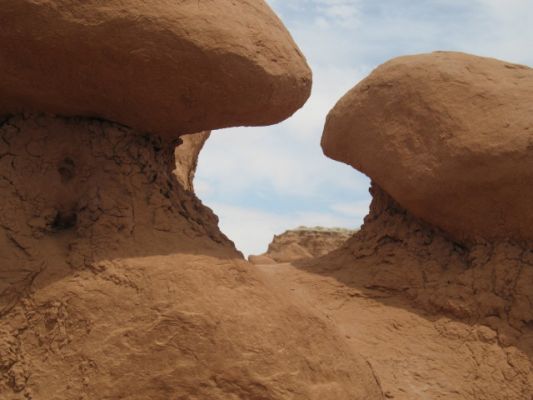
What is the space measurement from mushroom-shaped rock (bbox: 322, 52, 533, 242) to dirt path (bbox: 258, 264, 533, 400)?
2.15ft

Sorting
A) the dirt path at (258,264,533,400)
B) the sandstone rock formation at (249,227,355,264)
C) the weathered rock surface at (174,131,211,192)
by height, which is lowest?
the dirt path at (258,264,533,400)

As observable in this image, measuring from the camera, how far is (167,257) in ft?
9.36

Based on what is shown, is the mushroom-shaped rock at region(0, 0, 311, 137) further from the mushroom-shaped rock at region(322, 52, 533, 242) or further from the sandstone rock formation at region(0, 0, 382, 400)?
the mushroom-shaped rock at region(322, 52, 533, 242)

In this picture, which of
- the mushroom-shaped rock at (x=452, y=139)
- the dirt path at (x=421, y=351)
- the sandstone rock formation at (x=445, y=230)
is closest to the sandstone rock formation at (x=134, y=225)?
the dirt path at (x=421, y=351)

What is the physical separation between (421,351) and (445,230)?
0.91 metres

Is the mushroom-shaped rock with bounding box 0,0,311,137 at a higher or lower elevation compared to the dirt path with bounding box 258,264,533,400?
higher

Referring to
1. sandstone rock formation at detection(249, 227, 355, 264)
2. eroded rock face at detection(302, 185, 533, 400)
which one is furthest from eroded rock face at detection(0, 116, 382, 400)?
sandstone rock formation at detection(249, 227, 355, 264)

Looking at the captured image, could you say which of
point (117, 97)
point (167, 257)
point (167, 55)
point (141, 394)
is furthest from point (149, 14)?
point (141, 394)

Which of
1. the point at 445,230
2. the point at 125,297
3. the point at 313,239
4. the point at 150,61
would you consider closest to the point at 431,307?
the point at 445,230

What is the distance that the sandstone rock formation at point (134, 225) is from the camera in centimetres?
260

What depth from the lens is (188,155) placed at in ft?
16.9

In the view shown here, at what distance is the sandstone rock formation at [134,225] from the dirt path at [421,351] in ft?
2.56

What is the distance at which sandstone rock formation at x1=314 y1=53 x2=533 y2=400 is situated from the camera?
Result: 4.03 m

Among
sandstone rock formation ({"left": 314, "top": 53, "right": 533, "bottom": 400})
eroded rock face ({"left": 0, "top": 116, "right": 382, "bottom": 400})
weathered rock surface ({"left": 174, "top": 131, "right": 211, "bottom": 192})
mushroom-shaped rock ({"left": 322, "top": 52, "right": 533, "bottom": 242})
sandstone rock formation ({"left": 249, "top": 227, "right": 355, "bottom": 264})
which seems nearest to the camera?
eroded rock face ({"left": 0, "top": 116, "right": 382, "bottom": 400})
